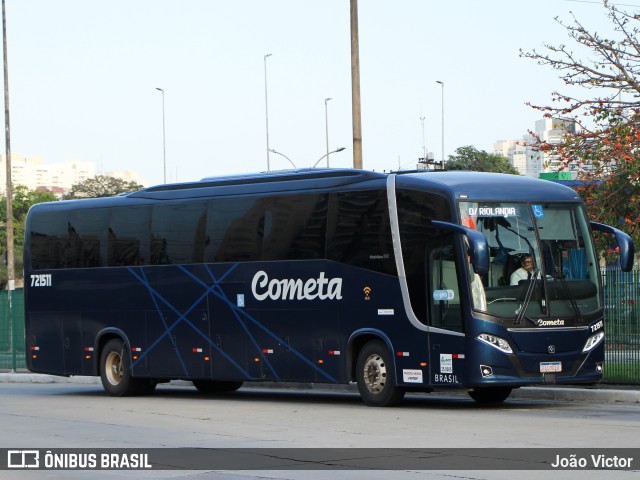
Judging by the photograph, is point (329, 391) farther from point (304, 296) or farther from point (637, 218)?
point (637, 218)

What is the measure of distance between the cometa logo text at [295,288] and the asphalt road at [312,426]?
5.55 ft

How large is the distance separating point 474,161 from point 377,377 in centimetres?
8931

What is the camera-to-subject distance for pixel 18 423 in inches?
688

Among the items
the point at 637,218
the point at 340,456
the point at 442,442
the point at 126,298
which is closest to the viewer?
the point at 340,456

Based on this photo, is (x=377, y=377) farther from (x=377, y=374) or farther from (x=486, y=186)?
(x=486, y=186)

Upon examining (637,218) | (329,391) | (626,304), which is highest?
(637,218)

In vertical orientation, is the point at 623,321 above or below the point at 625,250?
below

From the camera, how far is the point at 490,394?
64.5 feet

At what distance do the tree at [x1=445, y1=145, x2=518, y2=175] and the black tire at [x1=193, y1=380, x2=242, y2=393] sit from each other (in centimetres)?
7989

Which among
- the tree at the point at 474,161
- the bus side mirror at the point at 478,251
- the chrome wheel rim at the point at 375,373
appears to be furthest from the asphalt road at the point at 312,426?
the tree at the point at 474,161

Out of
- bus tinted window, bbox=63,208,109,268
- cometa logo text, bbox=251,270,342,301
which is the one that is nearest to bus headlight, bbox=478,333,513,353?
cometa logo text, bbox=251,270,342,301

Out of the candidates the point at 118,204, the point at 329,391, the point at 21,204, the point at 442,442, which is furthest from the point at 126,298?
the point at 21,204

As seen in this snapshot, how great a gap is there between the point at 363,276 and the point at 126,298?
19.5 ft

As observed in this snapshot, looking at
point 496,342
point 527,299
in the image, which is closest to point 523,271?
point 527,299
